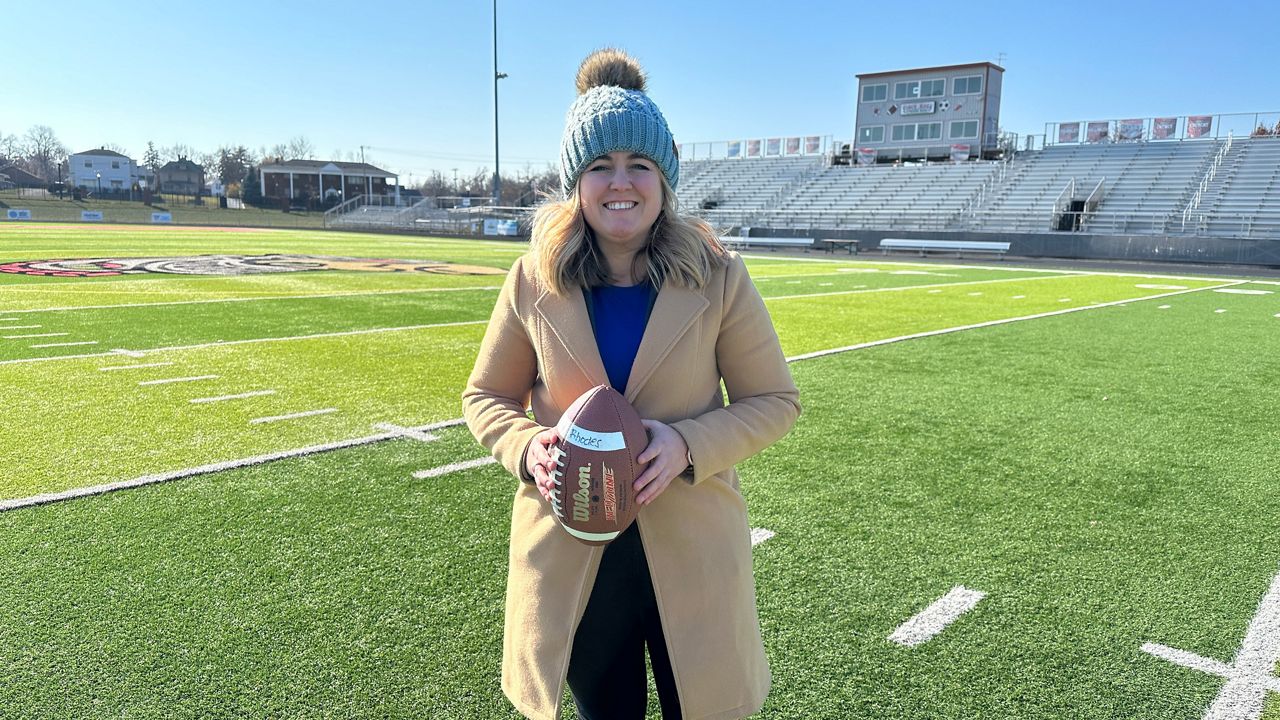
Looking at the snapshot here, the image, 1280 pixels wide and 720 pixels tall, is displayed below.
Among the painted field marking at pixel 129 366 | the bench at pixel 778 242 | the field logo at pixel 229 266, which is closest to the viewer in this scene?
the painted field marking at pixel 129 366

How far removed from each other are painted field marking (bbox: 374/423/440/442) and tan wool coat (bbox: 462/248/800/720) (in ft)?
10.7

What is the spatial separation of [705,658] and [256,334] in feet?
25.6

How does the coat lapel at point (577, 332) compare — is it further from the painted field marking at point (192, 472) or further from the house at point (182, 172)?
the house at point (182, 172)

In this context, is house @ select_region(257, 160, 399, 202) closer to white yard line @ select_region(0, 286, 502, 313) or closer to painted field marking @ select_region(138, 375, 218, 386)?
white yard line @ select_region(0, 286, 502, 313)

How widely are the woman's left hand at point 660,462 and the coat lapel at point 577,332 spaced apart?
0.60 ft

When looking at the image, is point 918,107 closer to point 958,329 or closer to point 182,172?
point 958,329

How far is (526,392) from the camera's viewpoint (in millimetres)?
2021

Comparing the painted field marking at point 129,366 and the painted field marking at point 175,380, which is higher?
the painted field marking at point 129,366

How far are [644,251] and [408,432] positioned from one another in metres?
3.62

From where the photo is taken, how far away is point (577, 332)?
1765 millimetres

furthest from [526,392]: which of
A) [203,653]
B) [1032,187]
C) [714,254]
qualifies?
[1032,187]

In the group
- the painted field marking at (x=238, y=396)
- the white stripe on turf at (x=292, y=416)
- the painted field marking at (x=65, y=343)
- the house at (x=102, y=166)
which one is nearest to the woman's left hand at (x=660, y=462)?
the white stripe on turf at (x=292, y=416)

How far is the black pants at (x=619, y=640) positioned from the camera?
1812mm

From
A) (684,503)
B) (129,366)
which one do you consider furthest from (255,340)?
(684,503)
